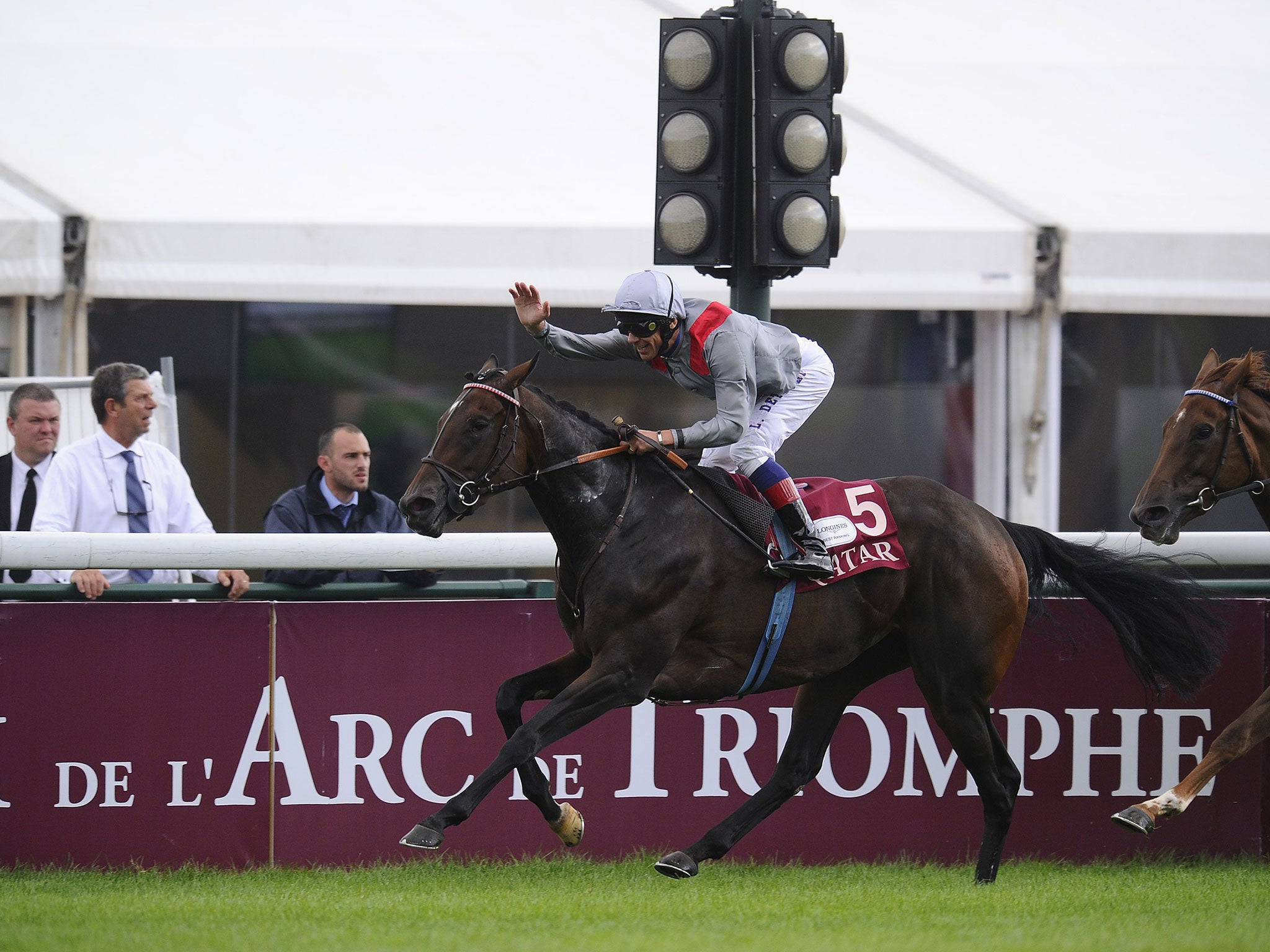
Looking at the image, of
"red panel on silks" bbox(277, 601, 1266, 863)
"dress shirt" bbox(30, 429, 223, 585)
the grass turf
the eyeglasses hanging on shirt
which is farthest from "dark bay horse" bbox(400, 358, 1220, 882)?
the eyeglasses hanging on shirt

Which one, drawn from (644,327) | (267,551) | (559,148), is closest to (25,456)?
(267,551)

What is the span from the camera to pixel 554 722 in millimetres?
5207

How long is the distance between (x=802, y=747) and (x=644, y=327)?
1.76m

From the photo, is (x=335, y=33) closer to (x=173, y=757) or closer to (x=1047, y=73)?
(x=1047, y=73)

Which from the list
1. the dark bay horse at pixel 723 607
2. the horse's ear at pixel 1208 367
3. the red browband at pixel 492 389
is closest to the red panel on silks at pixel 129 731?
the dark bay horse at pixel 723 607

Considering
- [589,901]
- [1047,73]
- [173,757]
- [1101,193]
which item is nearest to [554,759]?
[589,901]

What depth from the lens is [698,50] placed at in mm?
6336

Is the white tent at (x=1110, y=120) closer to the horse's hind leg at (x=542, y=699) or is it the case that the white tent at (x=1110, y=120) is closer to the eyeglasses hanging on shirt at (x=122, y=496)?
the horse's hind leg at (x=542, y=699)

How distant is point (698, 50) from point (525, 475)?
2033 millimetres

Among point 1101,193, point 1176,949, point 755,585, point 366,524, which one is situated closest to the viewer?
point 1176,949

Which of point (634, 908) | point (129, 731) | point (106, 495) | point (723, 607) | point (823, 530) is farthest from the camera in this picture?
point (106, 495)

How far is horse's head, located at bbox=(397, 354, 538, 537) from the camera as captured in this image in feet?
17.0

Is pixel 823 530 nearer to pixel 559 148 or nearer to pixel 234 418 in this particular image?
pixel 559 148

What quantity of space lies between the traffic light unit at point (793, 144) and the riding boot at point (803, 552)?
1.11 metres
